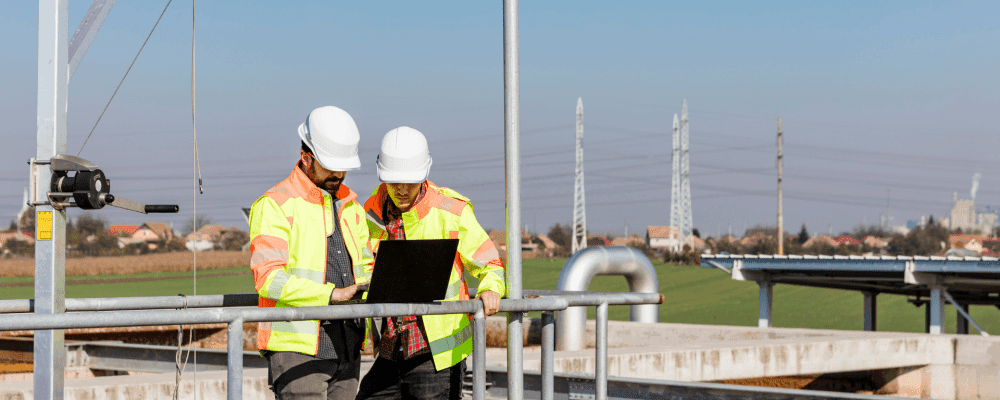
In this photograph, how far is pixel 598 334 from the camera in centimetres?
431

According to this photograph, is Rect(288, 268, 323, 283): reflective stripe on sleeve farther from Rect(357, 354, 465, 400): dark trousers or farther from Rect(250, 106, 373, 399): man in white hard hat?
Rect(357, 354, 465, 400): dark trousers

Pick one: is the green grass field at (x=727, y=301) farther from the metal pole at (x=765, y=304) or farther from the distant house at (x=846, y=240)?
the distant house at (x=846, y=240)

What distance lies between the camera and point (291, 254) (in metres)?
3.45

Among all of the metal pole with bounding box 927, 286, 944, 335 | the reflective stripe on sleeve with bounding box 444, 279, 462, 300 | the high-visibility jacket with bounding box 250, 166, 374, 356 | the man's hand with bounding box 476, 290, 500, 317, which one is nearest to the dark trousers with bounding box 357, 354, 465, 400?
the reflective stripe on sleeve with bounding box 444, 279, 462, 300

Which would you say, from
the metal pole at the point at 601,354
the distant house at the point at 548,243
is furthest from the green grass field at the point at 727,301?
the metal pole at the point at 601,354

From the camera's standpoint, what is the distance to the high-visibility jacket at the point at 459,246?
4.12m

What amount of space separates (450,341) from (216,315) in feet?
4.58

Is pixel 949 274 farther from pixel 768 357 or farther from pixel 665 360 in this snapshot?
pixel 665 360

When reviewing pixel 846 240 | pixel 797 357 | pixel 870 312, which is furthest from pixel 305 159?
pixel 846 240

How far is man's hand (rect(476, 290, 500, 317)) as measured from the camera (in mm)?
3699

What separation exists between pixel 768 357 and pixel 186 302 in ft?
31.3

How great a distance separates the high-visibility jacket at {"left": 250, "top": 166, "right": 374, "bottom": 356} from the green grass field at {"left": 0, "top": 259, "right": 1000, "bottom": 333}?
142 feet

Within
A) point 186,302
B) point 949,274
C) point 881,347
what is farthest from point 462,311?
point 949,274

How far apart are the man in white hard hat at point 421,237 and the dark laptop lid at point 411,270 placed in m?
0.56
